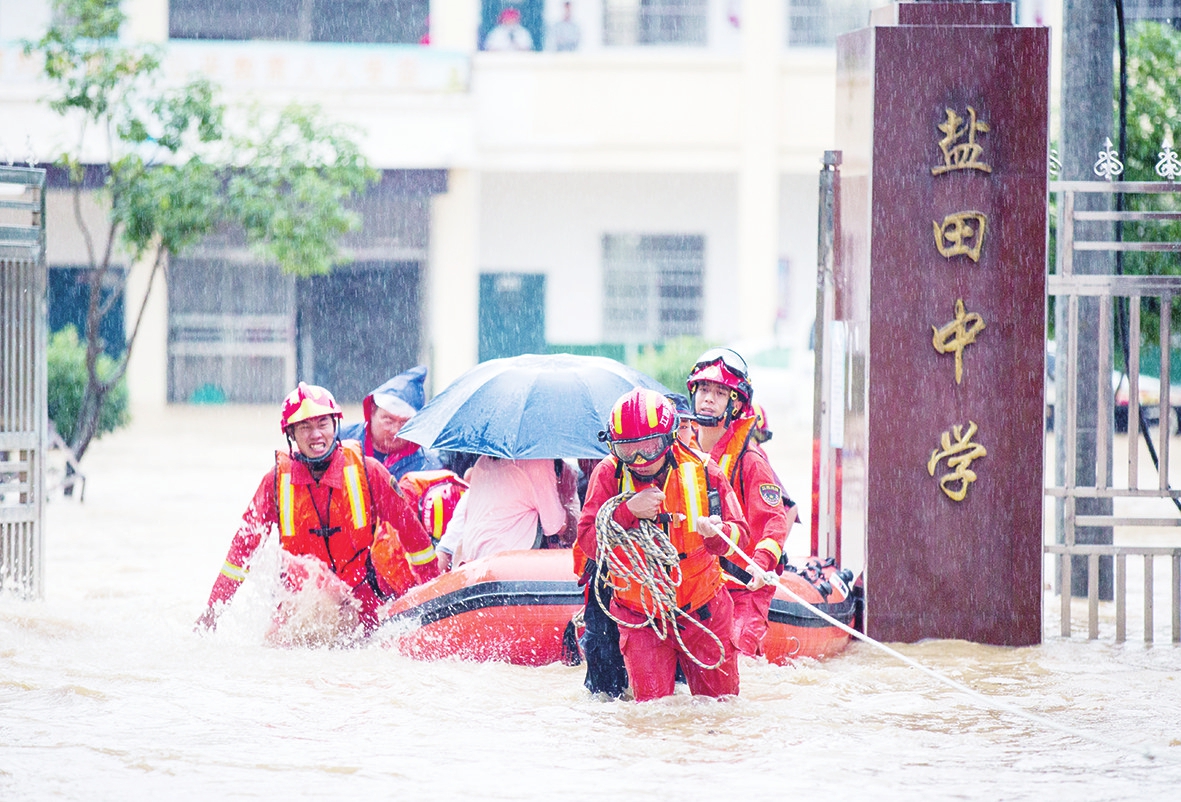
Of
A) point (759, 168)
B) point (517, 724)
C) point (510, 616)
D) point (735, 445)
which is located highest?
point (759, 168)

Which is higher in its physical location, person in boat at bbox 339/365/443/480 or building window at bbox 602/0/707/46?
building window at bbox 602/0/707/46

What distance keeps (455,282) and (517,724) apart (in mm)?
18894

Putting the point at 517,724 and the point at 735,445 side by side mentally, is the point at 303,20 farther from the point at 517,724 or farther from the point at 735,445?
the point at 517,724

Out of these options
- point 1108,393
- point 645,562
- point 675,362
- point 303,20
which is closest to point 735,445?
point 645,562

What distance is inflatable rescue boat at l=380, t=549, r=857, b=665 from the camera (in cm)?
706

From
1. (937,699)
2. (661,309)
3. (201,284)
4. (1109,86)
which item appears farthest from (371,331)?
(937,699)

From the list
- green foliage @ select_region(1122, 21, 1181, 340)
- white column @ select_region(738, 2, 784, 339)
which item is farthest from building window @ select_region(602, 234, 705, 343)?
green foliage @ select_region(1122, 21, 1181, 340)

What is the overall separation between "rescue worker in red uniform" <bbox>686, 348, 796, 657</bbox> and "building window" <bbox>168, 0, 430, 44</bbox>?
20.4 metres

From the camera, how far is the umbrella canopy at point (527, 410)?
24.5 feet

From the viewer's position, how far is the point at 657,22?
998 inches

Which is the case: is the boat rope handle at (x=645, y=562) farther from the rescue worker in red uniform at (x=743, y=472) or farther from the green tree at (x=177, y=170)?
the green tree at (x=177, y=170)

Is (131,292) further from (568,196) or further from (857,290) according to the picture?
(857,290)

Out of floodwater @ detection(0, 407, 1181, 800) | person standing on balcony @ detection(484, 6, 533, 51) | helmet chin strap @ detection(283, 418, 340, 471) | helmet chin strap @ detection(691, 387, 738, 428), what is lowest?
floodwater @ detection(0, 407, 1181, 800)

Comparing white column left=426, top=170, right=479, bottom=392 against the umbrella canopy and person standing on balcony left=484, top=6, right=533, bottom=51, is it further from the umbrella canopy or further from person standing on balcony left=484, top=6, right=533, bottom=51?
the umbrella canopy
